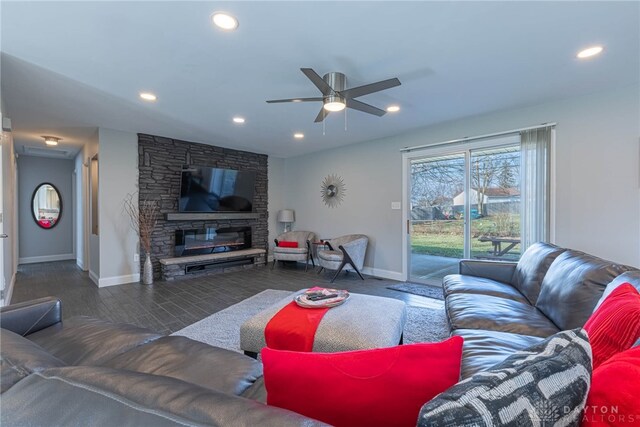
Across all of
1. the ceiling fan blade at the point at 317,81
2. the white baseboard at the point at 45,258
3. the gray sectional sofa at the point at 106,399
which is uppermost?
the ceiling fan blade at the point at 317,81

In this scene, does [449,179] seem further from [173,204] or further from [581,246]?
[173,204]

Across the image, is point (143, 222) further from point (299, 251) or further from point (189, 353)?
point (189, 353)

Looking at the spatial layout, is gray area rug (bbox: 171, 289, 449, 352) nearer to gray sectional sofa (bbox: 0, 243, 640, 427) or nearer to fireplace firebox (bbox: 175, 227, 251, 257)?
gray sectional sofa (bbox: 0, 243, 640, 427)

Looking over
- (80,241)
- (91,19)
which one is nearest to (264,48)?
(91,19)

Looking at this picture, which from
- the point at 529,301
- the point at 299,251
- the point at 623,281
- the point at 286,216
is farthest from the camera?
the point at 286,216

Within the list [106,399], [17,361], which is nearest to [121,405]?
[106,399]

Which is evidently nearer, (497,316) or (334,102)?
(497,316)

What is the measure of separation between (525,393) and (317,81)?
235 centimetres

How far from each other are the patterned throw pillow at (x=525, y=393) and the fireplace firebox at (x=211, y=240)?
5.37m

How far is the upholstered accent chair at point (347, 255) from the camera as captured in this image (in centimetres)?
474

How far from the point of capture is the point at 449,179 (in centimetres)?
434

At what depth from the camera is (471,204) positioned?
13.4ft

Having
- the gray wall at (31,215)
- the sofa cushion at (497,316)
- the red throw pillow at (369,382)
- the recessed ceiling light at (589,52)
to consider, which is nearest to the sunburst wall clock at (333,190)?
the sofa cushion at (497,316)

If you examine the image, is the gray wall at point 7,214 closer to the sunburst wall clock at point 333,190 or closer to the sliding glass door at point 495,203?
the sunburst wall clock at point 333,190
